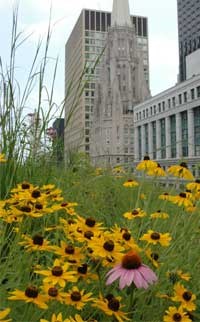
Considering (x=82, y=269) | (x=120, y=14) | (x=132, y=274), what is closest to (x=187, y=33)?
(x=120, y=14)

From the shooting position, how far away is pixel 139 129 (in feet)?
203

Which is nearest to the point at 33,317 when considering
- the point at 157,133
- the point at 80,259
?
the point at 80,259

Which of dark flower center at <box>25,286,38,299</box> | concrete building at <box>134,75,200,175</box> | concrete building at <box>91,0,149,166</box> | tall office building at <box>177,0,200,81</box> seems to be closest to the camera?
dark flower center at <box>25,286,38,299</box>

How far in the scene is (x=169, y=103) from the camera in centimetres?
5131

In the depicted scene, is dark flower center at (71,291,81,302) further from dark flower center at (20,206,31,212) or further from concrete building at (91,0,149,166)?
concrete building at (91,0,149,166)

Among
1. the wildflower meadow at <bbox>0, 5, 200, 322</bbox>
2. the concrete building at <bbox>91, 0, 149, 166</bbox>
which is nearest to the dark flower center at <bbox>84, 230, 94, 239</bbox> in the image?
the wildflower meadow at <bbox>0, 5, 200, 322</bbox>

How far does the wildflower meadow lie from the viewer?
74cm

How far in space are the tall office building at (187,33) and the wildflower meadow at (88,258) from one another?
205 ft

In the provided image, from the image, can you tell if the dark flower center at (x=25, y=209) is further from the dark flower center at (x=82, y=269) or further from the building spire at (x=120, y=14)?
the building spire at (x=120, y=14)

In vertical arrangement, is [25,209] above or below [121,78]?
below

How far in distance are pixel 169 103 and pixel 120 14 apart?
24.6 metres

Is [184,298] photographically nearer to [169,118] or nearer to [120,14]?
[169,118]

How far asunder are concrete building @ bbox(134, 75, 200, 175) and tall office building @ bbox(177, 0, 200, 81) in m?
11.0

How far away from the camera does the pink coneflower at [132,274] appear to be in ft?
2.23
